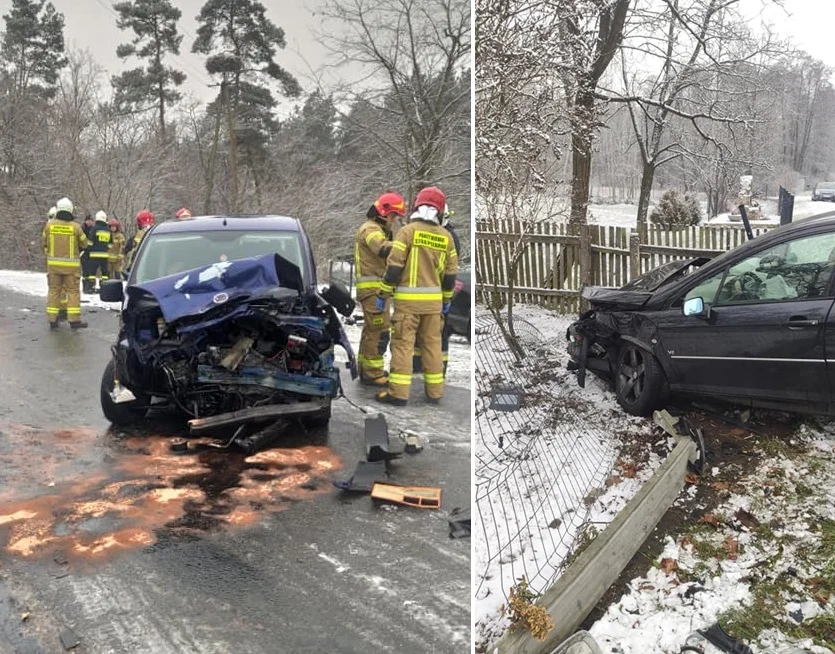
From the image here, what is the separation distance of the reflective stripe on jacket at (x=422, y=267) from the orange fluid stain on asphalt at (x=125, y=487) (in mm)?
767

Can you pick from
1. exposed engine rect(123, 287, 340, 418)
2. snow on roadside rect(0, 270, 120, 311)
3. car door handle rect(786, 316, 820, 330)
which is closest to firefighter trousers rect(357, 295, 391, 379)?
exposed engine rect(123, 287, 340, 418)

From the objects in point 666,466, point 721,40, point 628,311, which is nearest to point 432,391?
point 628,311

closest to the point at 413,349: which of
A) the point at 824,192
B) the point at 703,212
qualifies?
the point at 703,212

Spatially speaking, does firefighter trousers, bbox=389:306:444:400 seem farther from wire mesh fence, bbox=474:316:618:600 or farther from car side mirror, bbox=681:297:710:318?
car side mirror, bbox=681:297:710:318

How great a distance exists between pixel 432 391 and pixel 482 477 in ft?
4.05

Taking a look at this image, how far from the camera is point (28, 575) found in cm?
156

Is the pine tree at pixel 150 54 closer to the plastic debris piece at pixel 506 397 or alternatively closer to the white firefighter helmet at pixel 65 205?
the white firefighter helmet at pixel 65 205

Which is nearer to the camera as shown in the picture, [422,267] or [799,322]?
[799,322]

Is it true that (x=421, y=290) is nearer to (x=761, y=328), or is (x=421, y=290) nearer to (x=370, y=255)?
(x=370, y=255)

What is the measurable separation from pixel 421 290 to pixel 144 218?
1.15 metres

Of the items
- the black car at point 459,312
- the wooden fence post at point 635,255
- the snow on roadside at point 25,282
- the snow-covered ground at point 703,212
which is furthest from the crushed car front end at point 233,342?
the snow-covered ground at point 703,212

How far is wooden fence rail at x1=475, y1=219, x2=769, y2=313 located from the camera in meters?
4.49

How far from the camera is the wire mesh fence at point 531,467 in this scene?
174 centimetres

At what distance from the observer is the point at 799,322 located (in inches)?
97.0
